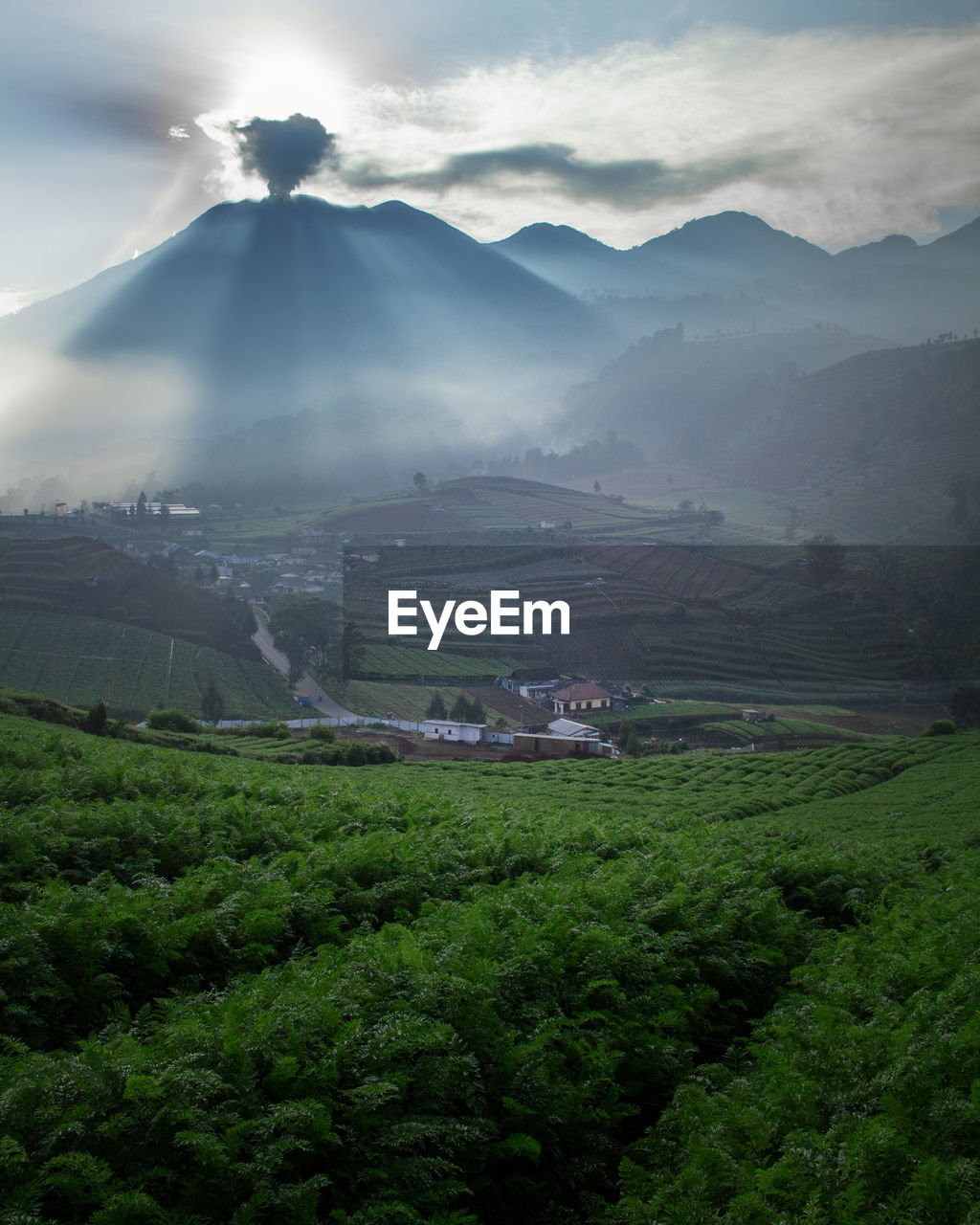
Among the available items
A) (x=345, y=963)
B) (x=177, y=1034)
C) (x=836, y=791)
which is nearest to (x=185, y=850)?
(x=345, y=963)

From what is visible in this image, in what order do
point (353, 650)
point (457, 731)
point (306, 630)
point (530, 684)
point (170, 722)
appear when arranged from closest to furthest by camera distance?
point (170, 722) → point (457, 731) → point (530, 684) → point (353, 650) → point (306, 630)

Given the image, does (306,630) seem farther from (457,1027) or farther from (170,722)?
(457,1027)

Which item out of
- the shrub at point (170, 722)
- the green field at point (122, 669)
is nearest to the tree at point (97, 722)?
the shrub at point (170, 722)

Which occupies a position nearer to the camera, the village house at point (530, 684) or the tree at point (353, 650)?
the village house at point (530, 684)

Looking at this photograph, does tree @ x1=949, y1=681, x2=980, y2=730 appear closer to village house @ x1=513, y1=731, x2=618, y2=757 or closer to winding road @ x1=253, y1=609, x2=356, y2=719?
village house @ x1=513, y1=731, x2=618, y2=757

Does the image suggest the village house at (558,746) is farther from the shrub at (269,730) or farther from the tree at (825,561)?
the tree at (825,561)
